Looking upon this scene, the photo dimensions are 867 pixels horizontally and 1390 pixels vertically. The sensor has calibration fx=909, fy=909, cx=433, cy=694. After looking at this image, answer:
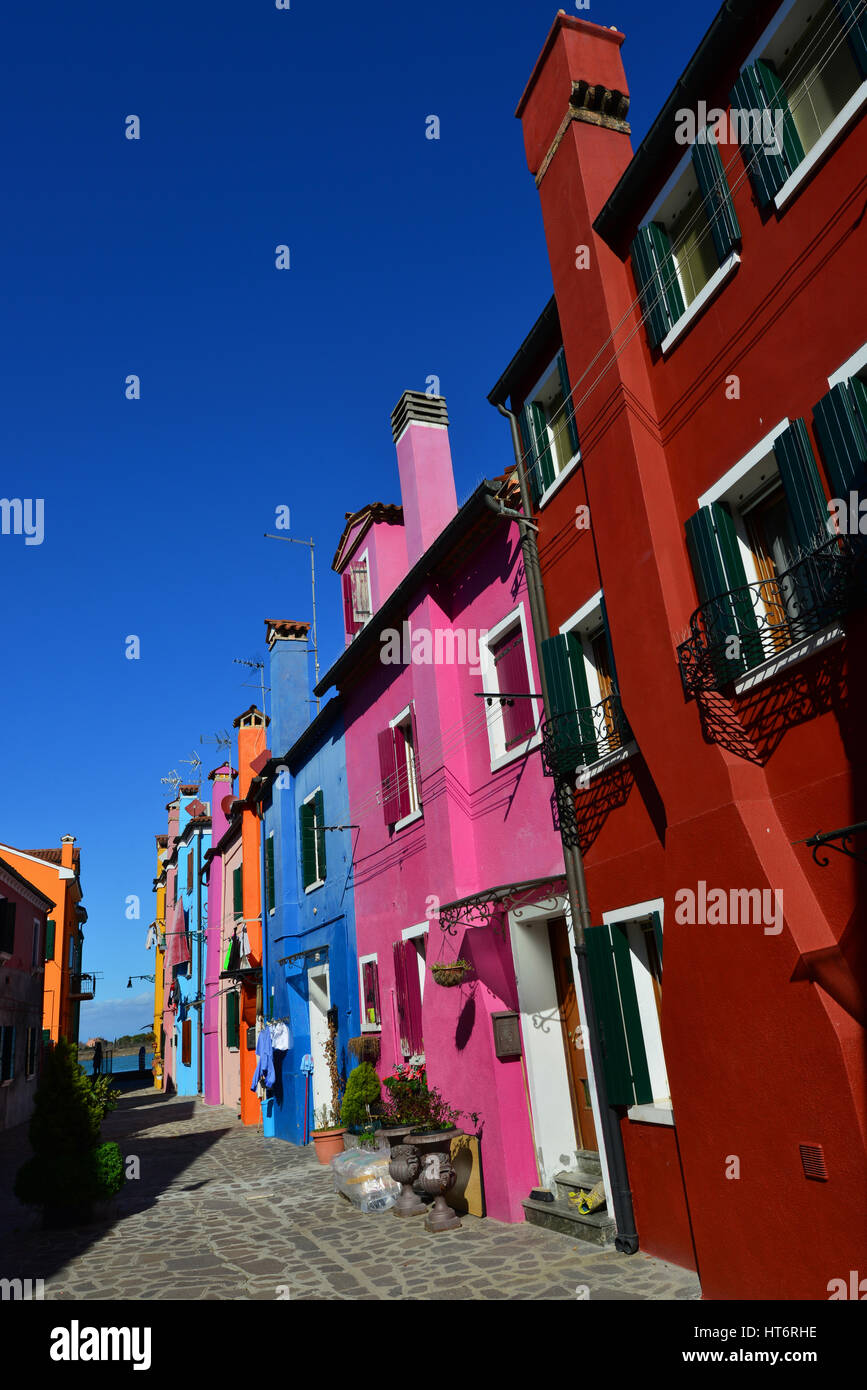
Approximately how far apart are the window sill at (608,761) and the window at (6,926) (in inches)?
677

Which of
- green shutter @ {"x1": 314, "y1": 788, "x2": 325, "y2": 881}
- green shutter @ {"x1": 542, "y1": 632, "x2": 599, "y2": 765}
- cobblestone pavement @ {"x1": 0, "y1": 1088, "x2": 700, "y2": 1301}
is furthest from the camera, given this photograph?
green shutter @ {"x1": 314, "y1": 788, "x2": 325, "y2": 881}

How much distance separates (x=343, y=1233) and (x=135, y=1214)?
3901mm

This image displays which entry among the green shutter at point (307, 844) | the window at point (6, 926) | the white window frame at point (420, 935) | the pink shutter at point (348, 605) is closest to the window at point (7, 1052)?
the window at point (6, 926)

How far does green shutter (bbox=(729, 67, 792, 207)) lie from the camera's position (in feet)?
20.1

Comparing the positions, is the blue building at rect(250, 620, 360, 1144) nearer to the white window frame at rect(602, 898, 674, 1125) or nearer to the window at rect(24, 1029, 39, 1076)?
the white window frame at rect(602, 898, 674, 1125)

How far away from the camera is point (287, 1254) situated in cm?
895

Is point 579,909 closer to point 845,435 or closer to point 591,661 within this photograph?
point 591,661

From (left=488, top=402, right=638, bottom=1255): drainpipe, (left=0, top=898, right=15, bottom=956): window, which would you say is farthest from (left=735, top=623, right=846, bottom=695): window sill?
(left=0, top=898, right=15, bottom=956): window

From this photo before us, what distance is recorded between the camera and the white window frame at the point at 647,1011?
7336 millimetres

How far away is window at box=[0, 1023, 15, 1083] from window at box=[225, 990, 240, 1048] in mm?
5735

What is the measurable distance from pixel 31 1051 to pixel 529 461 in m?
26.0

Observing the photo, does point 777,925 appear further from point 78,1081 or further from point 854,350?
point 78,1081

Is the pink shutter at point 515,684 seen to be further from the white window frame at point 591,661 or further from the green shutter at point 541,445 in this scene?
the green shutter at point 541,445

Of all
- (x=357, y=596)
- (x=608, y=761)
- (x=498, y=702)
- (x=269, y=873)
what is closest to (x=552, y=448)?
(x=498, y=702)
